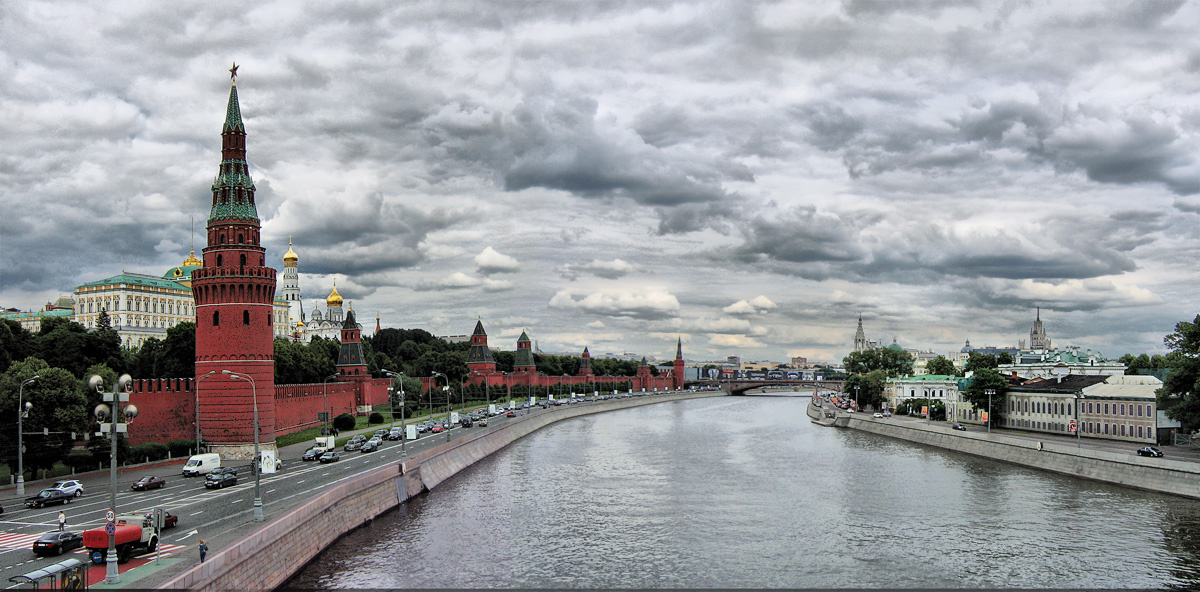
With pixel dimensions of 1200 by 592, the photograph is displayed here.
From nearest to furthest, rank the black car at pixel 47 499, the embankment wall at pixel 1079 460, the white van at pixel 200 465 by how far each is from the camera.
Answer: the black car at pixel 47 499 < the white van at pixel 200 465 < the embankment wall at pixel 1079 460

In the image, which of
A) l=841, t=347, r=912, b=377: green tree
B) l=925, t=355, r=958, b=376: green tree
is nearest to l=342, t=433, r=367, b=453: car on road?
l=925, t=355, r=958, b=376: green tree

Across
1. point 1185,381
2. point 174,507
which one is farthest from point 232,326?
point 1185,381

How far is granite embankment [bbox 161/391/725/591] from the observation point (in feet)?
89.6

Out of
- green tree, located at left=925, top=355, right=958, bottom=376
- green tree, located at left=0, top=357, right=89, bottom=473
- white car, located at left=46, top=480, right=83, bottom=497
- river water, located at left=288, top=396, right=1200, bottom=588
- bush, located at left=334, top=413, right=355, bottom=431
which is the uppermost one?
green tree, located at left=0, top=357, right=89, bottom=473

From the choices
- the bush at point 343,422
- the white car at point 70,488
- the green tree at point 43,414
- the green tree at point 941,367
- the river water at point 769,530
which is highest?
the green tree at point 43,414

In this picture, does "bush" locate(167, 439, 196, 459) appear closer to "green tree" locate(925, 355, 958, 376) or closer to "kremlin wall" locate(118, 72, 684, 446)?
"kremlin wall" locate(118, 72, 684, 446)

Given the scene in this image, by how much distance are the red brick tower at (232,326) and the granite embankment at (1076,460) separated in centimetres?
5622

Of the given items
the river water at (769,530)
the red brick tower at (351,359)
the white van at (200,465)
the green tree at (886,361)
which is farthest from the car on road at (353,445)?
the green tree at (886,361)

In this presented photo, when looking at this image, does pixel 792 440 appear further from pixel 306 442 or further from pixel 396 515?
pixel 396 515

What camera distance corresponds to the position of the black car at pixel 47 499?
4018 cm

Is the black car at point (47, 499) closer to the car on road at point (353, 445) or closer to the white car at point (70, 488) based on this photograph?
the white car at point (70, 488)

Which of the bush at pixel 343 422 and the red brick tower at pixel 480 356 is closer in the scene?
the bush at pixel 343 422

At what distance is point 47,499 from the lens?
4044cm

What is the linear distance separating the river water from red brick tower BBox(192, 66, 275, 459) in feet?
50.6
